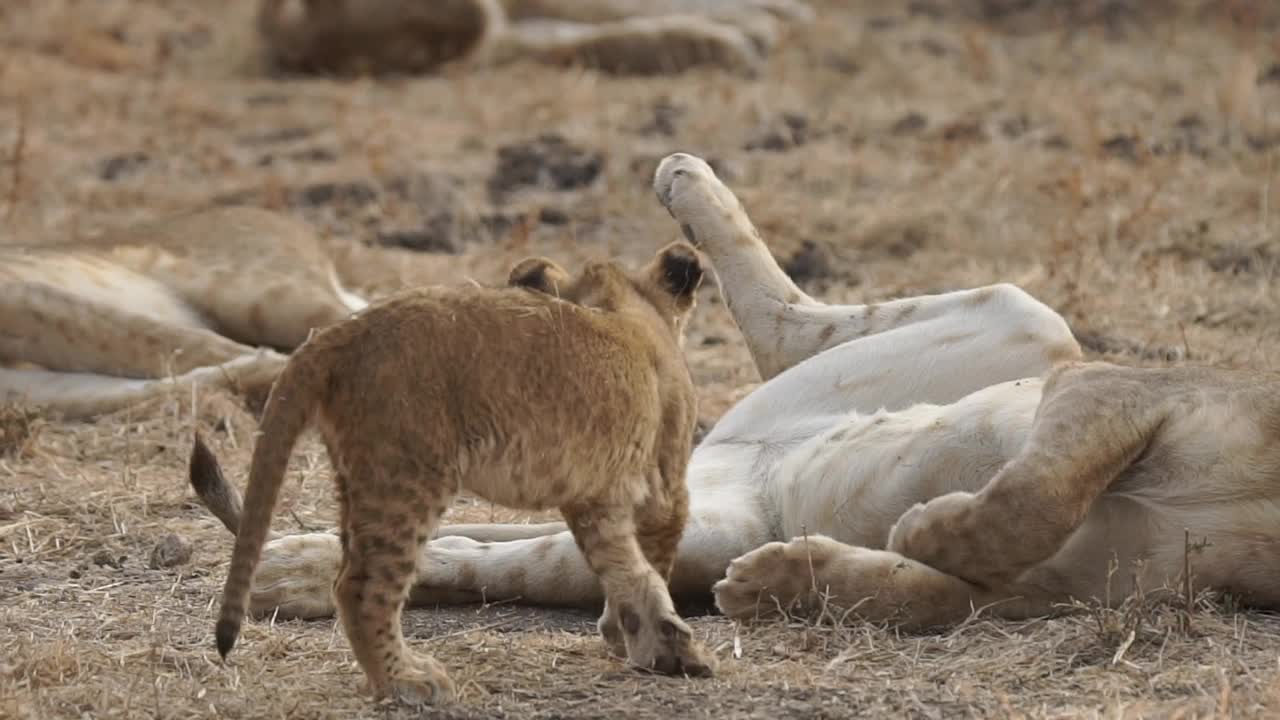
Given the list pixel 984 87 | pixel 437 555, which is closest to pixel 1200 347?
pixel 437 555

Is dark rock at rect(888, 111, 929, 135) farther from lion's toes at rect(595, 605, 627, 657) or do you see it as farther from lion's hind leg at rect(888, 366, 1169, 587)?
lion's toes at rect(595, 605, 627, 657)

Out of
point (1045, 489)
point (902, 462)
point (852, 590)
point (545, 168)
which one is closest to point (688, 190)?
point (902, 462)

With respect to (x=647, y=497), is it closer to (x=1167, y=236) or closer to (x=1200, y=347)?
(x=1200, y=347)

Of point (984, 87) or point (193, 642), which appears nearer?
point (193, 642)

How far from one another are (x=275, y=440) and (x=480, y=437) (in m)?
0.30

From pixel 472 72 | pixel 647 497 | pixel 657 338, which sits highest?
pixel 657 338

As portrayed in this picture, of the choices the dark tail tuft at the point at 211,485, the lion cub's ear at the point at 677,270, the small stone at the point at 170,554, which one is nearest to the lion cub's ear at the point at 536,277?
the lion cub's ear at the point at 677,270

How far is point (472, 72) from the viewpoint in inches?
471

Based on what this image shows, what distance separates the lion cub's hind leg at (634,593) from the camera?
342 centimetres

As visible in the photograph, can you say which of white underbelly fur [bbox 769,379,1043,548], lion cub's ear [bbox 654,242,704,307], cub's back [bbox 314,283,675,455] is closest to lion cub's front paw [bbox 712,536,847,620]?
white underbelly fur [bbox 769,379,1043,548]

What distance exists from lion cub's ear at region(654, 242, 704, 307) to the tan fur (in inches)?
112

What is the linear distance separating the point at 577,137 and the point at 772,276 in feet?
14.6

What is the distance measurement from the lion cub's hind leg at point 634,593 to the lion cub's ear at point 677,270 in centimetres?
46

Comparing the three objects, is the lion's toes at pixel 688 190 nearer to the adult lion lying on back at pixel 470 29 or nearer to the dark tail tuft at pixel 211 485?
the dark tail tuft at pixel 211 485
